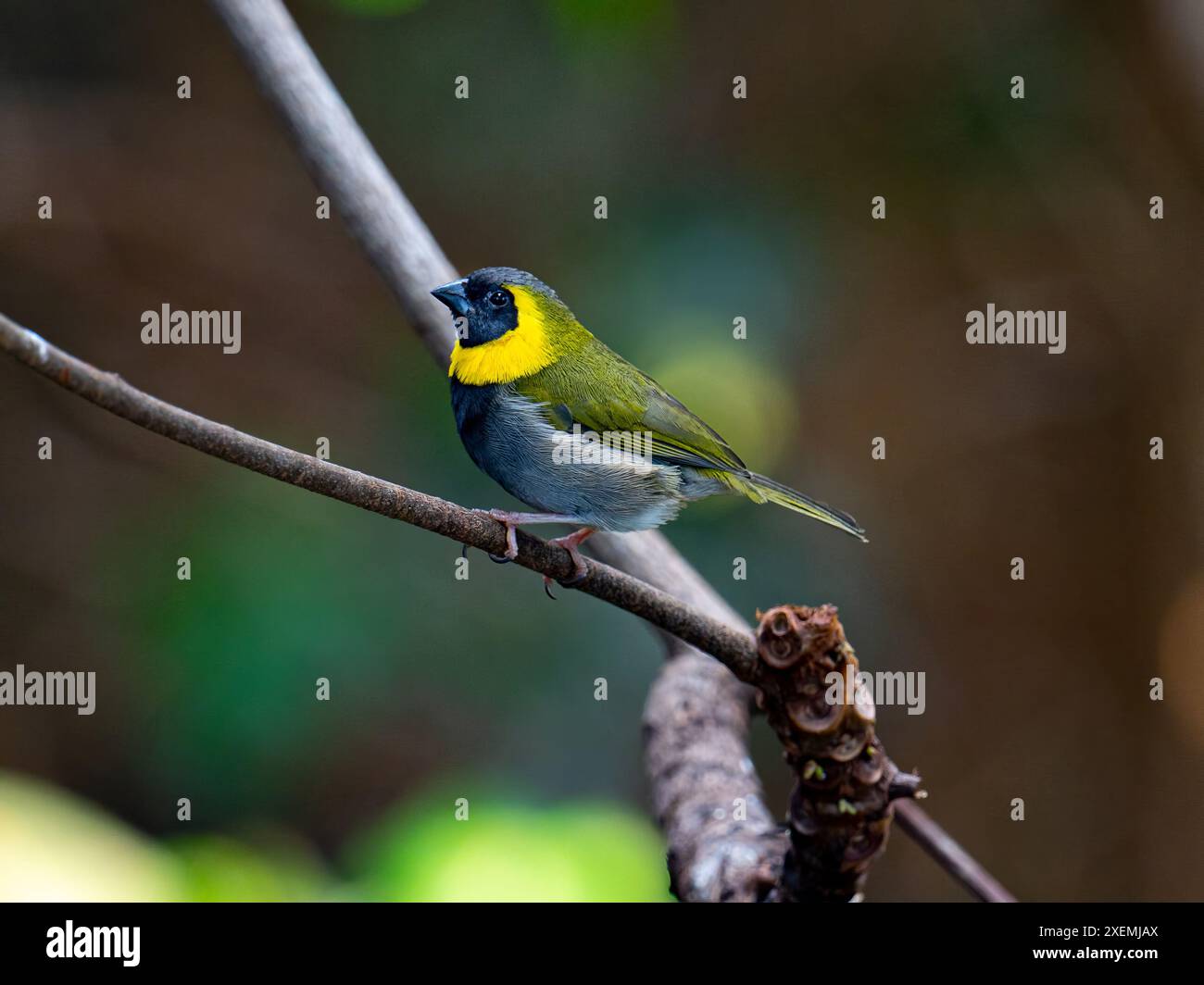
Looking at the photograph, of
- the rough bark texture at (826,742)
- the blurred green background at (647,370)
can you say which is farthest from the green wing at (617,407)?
the blurred green background at (647,370)

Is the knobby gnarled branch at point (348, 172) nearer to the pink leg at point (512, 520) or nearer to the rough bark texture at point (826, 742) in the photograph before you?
the rough bark texture at point (826, 742)

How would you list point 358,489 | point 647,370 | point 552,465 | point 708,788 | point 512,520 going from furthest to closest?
point 647,370
point 708,788
point 552,465
point 512,520
point 358,489

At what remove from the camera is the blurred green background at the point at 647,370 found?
4.06m

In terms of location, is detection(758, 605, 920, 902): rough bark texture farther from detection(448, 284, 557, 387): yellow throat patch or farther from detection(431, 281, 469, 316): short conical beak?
detection(431, 281, 469, 316): short conical beak


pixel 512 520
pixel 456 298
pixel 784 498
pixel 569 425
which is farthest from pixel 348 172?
pixel 784 498

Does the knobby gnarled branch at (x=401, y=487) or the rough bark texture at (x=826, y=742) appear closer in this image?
the knobby gnarled branch at (x=401, y=487)

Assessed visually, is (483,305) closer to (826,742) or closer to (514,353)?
(514,353)

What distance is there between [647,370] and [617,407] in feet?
4.12

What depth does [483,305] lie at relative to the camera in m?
2.62

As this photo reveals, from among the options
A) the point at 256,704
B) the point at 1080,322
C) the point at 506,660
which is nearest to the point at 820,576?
the point at 506,660

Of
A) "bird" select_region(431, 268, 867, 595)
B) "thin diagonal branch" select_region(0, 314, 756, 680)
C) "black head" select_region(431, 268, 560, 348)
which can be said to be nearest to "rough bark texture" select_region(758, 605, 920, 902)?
"thin diagonal branch" select_region(0, 314, 756, 680)

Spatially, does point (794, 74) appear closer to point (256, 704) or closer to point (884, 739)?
point (884, 739)

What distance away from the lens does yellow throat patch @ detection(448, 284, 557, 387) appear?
2559 mm

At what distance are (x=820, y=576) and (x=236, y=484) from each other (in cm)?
225
